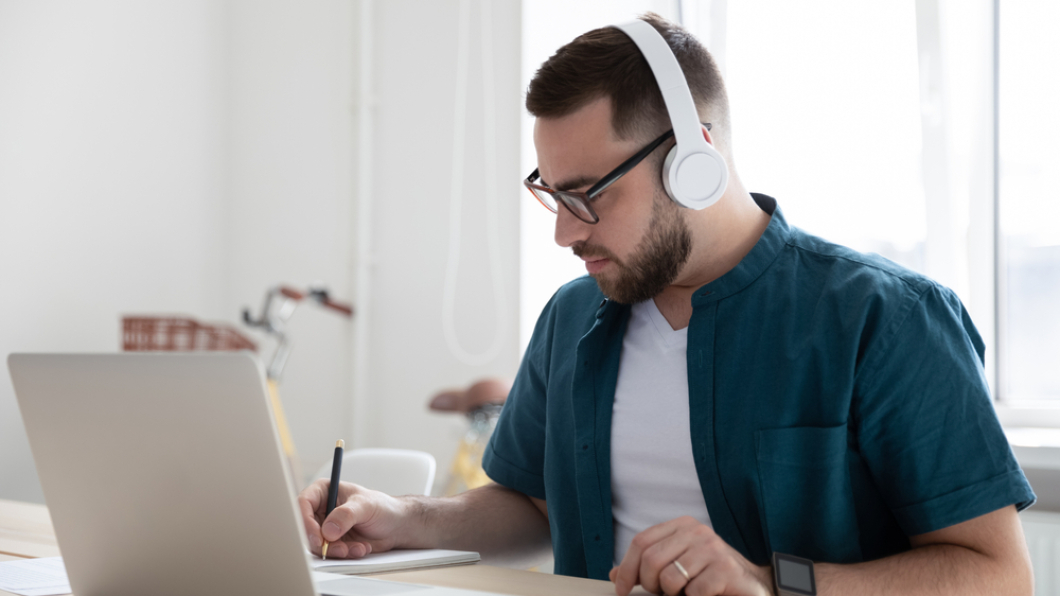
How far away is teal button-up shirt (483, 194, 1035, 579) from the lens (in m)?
0.91

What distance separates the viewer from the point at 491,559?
1.24 metres

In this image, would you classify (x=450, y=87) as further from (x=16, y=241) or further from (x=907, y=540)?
(x=907, y=540)

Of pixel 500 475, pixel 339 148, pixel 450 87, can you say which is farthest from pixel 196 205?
pixel 500 475

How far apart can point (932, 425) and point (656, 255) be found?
0.39 m

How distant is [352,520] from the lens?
1.04 metres

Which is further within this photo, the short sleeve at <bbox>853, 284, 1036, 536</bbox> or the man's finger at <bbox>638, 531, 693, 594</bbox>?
the short sleeve at <bbox>853, 284, 1036, 536</bbox>

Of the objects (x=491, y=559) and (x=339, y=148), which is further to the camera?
(x=339, y=148)

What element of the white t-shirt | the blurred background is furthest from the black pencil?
the blurred background

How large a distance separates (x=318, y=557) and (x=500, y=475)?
1.27ft

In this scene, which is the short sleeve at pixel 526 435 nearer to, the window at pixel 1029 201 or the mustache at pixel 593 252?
the mustache at pixel 593 252


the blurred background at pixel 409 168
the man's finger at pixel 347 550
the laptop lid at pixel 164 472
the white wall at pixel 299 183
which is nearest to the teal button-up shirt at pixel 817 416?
the man's finger at pixel 347 550

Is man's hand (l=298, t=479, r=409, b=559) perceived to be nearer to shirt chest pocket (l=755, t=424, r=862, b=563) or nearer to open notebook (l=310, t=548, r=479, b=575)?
open notebook (l=310, t=548, r=479, b=575)

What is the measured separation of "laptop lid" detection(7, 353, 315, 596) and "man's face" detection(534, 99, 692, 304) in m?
0.60

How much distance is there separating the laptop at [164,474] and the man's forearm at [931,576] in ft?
1.32
